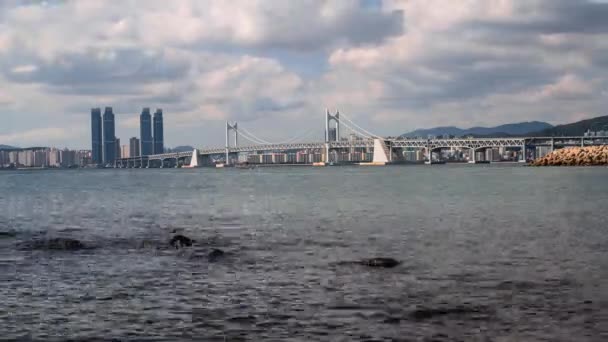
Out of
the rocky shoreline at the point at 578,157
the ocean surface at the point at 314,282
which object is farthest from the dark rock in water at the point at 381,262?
the rocky shoreline at the point at 578,157

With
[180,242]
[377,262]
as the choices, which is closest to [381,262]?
[377,262]

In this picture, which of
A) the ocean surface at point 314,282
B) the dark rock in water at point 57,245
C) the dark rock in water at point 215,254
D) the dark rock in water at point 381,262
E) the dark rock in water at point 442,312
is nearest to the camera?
the ocean surface at point 314,282

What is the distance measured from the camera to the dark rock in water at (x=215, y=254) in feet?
53.1

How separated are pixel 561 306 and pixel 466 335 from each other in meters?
2.24

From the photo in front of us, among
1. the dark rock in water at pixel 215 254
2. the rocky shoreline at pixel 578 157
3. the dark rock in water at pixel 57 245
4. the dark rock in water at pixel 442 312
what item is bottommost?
the dark rock in water at pixel 442 312

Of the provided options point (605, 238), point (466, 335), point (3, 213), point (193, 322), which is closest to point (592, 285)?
point (466, 335)

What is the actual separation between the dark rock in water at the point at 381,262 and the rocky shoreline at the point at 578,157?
10038 cm

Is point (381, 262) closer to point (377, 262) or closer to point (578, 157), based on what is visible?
point (377, 262)

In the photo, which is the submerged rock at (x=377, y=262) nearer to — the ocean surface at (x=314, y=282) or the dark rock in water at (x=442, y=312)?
the ocean surface at (x=314, y=282)

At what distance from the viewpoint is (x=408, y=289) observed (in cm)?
1214

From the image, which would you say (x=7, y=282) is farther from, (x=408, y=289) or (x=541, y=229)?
(x=541, y=229)

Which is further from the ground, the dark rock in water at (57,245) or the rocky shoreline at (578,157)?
the rocky shoreline at (578,157)

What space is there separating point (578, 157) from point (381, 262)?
106 meters

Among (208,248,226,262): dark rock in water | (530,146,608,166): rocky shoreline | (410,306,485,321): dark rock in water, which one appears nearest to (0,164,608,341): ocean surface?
(410,306,485,321): dark rock in water
